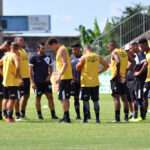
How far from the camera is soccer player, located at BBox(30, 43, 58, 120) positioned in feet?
75.8

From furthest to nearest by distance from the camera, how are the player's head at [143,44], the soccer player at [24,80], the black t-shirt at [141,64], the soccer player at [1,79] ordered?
the soccer player at [24,80]
the black t-shirt at [141,64]
the soccer player at [1,79]
the player's head at [143,44]

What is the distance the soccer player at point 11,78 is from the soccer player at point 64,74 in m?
0.98

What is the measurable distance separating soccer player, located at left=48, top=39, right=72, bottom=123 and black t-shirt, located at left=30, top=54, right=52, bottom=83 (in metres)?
1.87

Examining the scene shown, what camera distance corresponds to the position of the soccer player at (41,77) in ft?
75.8

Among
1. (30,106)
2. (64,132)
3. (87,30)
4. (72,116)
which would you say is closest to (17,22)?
(87,30)

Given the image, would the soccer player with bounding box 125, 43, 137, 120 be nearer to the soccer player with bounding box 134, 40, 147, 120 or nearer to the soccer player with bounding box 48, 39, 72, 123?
the soccer player with bounding box 134, 40, 147, 120

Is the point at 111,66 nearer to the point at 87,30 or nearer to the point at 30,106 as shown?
the point at 30,106

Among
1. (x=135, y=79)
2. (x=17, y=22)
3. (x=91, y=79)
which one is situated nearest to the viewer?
(x=91, y=79)

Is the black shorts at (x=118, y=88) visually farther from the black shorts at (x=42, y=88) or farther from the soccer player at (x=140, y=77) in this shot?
the black shorts at (x=42, y=88)

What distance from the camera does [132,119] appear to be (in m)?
22.5

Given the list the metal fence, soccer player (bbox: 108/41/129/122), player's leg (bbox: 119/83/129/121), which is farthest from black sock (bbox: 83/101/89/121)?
the metal fence

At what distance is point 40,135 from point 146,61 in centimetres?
510

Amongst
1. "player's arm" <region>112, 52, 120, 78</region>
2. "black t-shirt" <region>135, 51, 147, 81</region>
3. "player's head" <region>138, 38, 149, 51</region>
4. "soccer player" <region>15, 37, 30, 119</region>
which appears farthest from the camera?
"soccer player" <region>15, 37, 30, 119</region>

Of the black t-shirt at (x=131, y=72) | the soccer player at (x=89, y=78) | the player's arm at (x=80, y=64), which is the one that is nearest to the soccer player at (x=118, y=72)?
the soccer player at (x=89, y=78)
